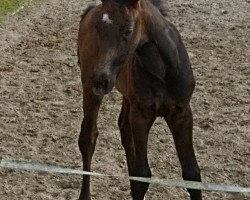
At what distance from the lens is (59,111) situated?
279 inches

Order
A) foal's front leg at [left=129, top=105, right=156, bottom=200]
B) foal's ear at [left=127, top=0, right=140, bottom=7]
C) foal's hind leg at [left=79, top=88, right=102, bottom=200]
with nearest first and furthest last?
foal's ear at [left=127, top=0, right=140, bottom=7], foal's front leg at [left=129, top=105, right=156, bottom=200], foal's hind leg at [left=79, top=88, right=102, bottom=200]

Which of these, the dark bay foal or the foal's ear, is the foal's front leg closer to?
the dark bay foal

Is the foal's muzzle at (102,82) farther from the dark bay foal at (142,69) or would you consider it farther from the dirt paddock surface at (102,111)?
the dirt paddock surface at (102,111)

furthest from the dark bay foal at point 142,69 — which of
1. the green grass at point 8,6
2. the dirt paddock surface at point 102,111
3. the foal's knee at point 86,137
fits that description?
the green grass at point 8,6

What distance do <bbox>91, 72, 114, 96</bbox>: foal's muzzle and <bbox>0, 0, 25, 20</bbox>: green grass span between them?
7807 millimetres

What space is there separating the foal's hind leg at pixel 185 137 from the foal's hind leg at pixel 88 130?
2.64 feet

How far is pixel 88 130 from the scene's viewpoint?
210 inches

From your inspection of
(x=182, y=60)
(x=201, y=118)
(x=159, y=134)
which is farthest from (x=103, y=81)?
(x=201, y=118)

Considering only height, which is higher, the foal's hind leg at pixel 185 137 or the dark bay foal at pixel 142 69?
the dark bay foal at pixel 142 69

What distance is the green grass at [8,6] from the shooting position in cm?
1125

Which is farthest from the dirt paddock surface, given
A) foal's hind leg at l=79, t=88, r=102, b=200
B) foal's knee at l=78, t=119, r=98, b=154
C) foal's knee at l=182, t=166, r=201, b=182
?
foal's knee at l=182, t=166, r=201, b=182

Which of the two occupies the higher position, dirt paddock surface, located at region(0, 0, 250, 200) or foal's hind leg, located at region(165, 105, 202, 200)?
foal's hind leg, located at region(165, 105, 202, 200)

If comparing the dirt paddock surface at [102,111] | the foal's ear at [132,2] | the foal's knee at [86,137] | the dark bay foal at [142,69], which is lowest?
the dirt paddock surface at [102,111]

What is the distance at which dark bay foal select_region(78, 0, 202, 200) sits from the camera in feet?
11.9
